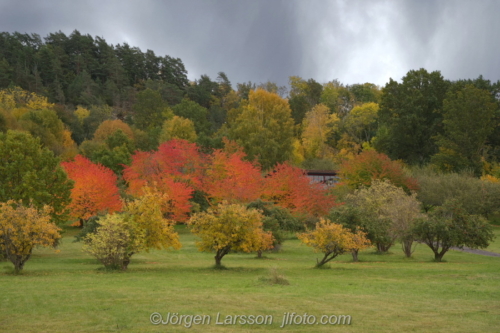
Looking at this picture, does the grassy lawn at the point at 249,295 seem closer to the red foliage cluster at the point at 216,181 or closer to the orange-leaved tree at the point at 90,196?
the red foliage cluster at the point at 216,181

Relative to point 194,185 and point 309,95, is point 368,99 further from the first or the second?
point 194,185

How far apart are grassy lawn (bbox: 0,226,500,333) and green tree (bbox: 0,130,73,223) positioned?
6.42 meters

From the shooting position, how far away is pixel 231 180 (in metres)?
56.4

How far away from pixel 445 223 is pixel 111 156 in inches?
2023

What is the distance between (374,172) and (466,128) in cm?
2104

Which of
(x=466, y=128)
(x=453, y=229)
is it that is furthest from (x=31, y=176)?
(x=466, y=128)

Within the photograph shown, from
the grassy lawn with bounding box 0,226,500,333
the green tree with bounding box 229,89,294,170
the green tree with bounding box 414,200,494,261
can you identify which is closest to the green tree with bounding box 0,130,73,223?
the grassy lawn with bounding box 0,226,500,333

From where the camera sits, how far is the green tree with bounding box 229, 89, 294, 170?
79312 millimetres

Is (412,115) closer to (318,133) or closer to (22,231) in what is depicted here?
(318,133)

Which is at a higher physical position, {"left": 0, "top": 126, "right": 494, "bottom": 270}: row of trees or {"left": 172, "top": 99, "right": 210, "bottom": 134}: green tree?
{"left": 172, "top": 99, "right": 210, "bottom": 134}: green tree

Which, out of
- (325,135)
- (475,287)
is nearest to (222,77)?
(325,135)

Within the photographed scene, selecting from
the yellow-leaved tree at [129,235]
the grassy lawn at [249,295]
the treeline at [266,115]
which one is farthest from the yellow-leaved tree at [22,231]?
the treeline at [266,115]

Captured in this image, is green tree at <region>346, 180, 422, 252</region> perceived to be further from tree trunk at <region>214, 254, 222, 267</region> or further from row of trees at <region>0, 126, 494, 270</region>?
tree trunk at <region>214, 254, 222, 267</region>

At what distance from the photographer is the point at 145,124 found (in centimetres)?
10462
